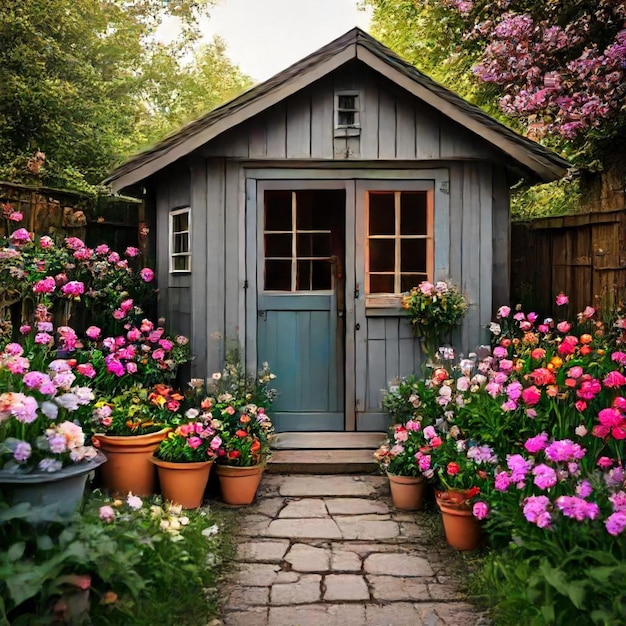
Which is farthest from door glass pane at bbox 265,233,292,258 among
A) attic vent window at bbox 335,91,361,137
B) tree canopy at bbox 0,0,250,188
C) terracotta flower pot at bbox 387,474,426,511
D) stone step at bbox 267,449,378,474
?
tree canopy at bbox 0,0,250,188

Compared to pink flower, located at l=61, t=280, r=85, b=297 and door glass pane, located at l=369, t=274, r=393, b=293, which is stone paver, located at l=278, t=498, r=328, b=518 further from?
pink flower, located at l=61, t=280, r=85, b=297

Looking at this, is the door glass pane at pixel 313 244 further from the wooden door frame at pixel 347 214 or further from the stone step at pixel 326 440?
the stone step at pixel 326 440

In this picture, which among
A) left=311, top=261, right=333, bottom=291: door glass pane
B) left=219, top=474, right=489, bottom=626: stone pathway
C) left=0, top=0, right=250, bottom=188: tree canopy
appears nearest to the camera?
left=219, top=474, right=489, bottom=626: stone pathway

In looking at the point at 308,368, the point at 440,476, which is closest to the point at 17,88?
the point at 308,368

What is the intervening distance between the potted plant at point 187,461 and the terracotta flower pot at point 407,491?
1275mm

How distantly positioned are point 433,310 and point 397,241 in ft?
2.35

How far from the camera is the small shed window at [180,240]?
23.9 ft

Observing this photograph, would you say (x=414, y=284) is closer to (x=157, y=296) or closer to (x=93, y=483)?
(x=157, y=296)

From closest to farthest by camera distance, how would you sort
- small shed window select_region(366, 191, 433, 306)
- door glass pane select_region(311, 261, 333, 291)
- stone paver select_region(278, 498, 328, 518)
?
stone paver select_region(278, 498, 328, 518), small shed window select_region(366, 191, 433, 306), door glass pane select_region(311, 261, 333, 291)

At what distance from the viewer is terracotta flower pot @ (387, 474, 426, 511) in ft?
17.9

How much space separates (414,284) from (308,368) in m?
1.20

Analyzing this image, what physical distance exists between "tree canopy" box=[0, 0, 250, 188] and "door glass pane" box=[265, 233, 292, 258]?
17.9ft

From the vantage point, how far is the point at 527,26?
8.80 meters

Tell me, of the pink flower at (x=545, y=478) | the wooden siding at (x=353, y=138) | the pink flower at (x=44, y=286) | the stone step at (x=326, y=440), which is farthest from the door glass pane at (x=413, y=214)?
the pink flower at (x=545, y=478)
